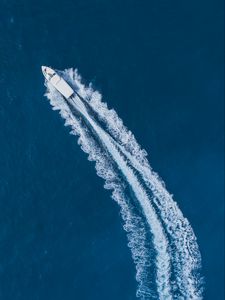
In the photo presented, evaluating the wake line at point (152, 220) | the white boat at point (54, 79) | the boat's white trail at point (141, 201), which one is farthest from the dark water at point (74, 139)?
the wake line at point (152, 220)

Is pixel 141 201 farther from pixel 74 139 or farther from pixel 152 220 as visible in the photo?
pixel 74 139

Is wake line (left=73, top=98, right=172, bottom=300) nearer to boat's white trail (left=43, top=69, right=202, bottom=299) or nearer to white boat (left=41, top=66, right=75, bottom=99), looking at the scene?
boat's white trail (left=43, top=69, right=202, bottom=299)

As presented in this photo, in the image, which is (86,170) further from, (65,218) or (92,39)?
(92,39)

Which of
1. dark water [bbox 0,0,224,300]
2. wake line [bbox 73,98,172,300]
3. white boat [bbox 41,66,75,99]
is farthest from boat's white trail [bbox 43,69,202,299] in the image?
dark water [bbox 0,0,224,300]

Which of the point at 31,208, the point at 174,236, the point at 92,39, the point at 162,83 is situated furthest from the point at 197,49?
the point at 31,208

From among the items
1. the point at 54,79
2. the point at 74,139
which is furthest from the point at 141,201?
the point at 54,79

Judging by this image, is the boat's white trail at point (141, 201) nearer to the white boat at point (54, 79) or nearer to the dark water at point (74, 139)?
the white boat at point (54, 79)
